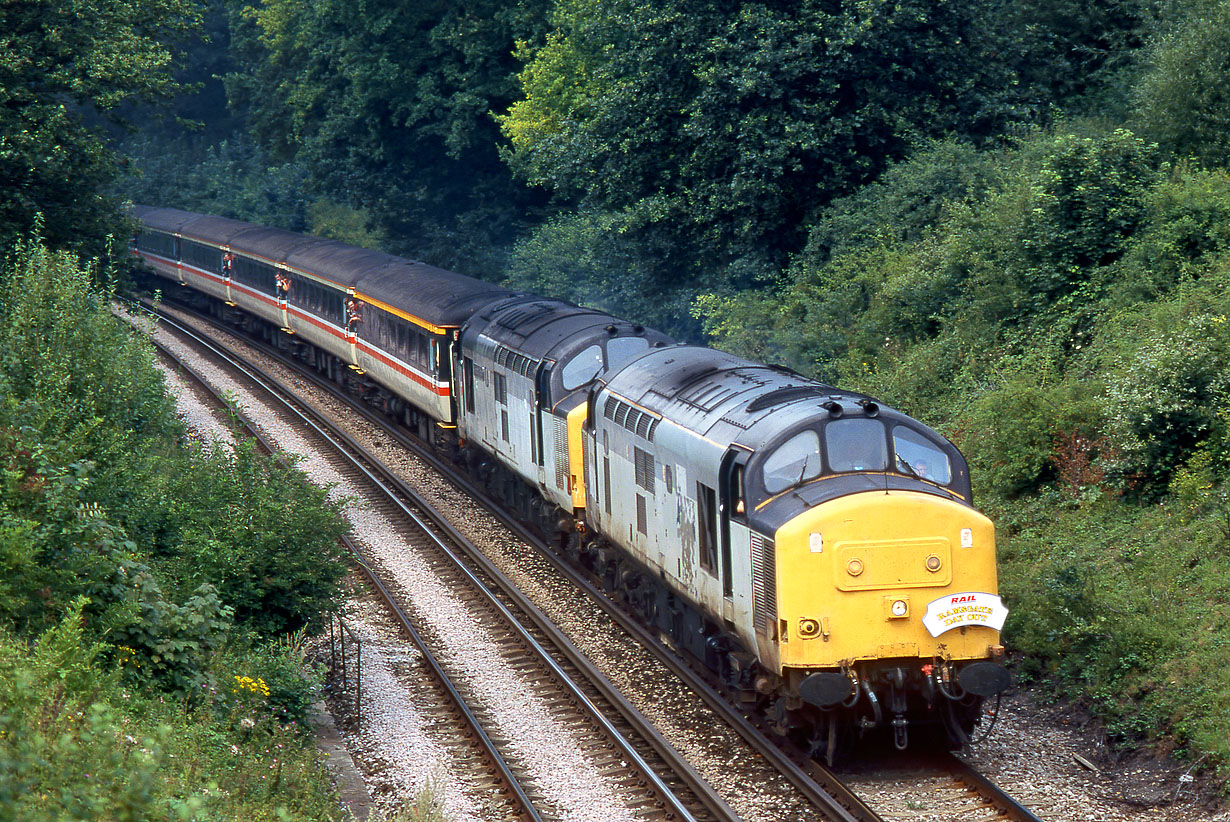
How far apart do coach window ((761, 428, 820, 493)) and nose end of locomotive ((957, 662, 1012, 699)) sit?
216 cm

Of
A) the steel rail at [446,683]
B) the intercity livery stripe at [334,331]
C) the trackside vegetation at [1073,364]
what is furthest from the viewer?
the intercity livery stripe at [334,331]

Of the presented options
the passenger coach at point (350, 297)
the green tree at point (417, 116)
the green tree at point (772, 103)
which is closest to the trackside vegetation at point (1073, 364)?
the green tree at point (772, 103)

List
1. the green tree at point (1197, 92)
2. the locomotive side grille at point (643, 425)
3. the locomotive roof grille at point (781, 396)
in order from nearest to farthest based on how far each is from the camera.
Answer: the locomotive roof grille at point (781, 396)
the locomotive side grille at point (643, 425)
the green tree at point (1197, 92)

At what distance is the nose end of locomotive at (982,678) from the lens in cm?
1103

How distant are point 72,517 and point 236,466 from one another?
15.8ft

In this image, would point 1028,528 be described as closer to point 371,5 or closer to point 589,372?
point 589,372

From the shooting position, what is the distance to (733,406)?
13.2 metres

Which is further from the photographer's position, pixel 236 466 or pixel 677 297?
pixel 677 297

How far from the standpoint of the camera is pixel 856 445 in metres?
11.7

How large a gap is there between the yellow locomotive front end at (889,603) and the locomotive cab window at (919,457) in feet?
1.64

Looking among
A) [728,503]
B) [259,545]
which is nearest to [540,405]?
[259,545]

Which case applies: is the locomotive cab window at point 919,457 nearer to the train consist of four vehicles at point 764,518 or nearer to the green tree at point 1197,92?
the train consist of four vehicles at point 764,518

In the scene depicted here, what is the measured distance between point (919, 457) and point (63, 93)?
20.6 m

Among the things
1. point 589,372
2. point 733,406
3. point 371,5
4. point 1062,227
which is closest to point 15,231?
point 589,372
